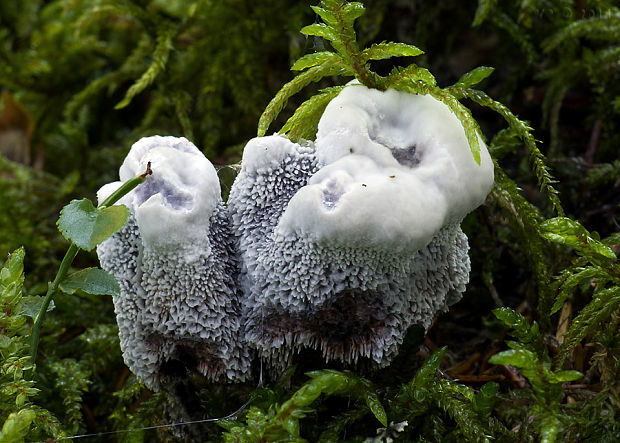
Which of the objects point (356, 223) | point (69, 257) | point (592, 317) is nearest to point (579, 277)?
point (592, 317)

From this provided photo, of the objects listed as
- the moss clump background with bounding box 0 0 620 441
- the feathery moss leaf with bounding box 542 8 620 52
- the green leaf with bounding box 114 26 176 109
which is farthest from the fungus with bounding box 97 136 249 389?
the feathery moss leaf with bounding box 542 8 620 52

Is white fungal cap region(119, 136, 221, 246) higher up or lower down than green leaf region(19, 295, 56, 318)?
higher up

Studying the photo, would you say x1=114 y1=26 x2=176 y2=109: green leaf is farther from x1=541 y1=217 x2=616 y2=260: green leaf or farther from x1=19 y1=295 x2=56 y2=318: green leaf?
x1=541 y1=217 x2=616 y2=260: green leaf

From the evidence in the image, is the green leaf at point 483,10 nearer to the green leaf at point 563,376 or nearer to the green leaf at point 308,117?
the green leaf at point 308,117

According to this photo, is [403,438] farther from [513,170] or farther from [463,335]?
[513,170]

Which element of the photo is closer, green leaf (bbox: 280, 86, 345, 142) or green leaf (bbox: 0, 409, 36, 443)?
green leaf (bbox: 0, 409, 36, 443)

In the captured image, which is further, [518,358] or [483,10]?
[483,10]

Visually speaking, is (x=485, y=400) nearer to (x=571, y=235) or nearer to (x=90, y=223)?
(x=571, y=235)

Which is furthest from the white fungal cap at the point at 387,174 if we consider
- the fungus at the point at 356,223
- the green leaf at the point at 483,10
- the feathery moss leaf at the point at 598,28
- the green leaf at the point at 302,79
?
the feathery moss leaf at the point at 598,28
